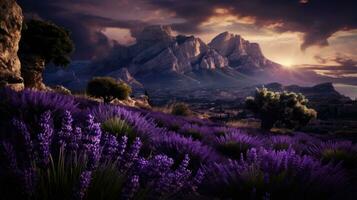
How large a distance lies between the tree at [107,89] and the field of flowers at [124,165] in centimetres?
4504

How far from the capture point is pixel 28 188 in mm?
2266

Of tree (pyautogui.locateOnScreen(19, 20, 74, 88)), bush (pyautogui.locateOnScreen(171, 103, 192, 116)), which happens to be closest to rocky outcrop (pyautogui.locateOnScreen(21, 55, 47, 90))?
tree (pyautogui.locateOnScreen(19, 20, 74, 88))

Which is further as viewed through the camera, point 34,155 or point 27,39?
point 27,39

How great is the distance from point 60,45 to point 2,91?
35.9 m

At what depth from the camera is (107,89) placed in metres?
51.7

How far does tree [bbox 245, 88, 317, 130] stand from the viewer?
1501 inches

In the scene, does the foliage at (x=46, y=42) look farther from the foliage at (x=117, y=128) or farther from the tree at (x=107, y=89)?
the foliage at (x=117, y=128)

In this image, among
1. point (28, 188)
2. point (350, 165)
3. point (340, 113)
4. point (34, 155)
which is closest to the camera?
point (28, 188)

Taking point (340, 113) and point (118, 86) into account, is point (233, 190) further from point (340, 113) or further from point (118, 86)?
point (340, 113)

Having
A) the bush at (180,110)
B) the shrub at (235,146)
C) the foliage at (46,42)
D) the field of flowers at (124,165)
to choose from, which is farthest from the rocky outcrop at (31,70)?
the field of flowers at (124,165)

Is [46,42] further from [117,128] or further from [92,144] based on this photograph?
[92,144]

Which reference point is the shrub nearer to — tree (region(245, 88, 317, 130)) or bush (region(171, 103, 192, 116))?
tree (region(245, 88, 317, 130))

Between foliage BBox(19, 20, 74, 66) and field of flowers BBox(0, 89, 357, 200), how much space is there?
1318 inches

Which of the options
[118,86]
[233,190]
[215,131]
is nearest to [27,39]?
[118,86]
